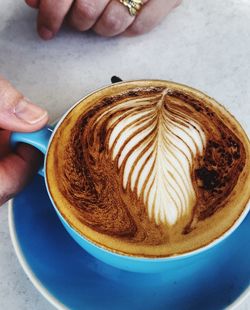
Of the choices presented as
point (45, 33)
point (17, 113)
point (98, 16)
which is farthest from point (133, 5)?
point (17, 113)

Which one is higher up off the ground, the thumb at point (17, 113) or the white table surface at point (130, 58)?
the white table surface at point (130, 58)

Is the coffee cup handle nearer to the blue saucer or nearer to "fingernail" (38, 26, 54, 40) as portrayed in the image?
the blue saucer

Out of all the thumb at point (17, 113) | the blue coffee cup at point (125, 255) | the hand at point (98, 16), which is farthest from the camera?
the hand at point (98, 16)

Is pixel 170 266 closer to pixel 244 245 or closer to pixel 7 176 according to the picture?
pixel 244 245

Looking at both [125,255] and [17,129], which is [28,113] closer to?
[17,129]

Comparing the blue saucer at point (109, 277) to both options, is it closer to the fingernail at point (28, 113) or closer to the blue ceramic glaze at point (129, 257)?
the blue ceramic glaze at point (129, 257)

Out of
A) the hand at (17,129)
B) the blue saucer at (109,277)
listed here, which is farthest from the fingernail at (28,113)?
the blue saucer at (109,277)

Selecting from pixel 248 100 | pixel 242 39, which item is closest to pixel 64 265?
pixel 248 100
